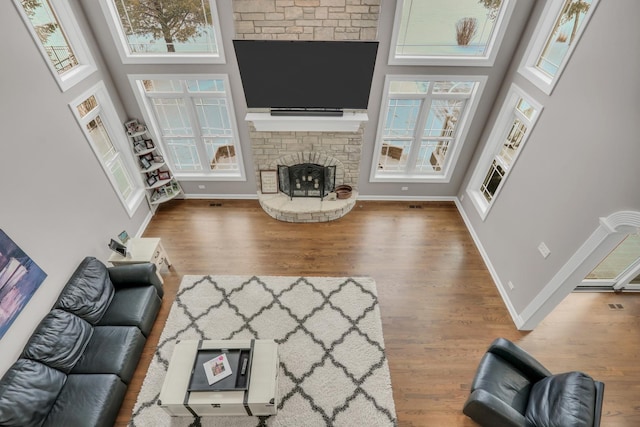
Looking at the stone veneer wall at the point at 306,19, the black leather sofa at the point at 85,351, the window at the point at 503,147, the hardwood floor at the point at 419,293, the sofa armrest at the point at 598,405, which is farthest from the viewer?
the window at the point at 503,147

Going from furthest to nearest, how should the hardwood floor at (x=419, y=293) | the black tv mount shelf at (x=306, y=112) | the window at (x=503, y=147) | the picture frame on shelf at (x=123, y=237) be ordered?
the black tv mount shelf at (x=306, y=112), the picture frame on shelf at (x=123, y=237), the window at (x=503, y=147), the hardwood floor at (x=419, y=293)

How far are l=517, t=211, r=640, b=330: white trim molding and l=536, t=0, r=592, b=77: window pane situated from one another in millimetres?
1901

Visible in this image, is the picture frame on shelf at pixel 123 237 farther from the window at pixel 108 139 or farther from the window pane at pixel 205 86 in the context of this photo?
the window pane at pixel 205 86

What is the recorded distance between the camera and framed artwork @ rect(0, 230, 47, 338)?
3.07 meters

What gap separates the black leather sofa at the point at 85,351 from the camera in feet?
10.1

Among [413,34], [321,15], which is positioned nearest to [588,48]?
[413,34]

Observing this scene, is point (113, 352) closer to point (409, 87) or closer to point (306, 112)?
point (306, 112)

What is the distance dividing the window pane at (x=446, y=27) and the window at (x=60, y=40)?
13.7ft

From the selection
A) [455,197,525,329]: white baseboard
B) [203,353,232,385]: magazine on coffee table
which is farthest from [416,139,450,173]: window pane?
[203,353,232,385]: magazine on coffee table

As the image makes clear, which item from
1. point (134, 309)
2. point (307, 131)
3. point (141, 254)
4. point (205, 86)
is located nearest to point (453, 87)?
point (307, 131)

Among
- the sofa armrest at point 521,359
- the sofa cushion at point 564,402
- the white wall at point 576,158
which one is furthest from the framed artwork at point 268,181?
the sofa cushion at point 564,402

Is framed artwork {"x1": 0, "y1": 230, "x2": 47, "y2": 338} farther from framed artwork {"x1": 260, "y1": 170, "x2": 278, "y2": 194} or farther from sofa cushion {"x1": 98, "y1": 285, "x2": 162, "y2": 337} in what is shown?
framed artwork {"x1": 260, "y1": 170, "x2": 278, "y2": 194}

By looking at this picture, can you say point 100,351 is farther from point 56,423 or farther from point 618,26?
point 618,26

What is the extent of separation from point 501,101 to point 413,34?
1653 mm
